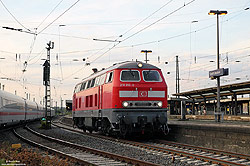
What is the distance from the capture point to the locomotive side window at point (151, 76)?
57.7 ft

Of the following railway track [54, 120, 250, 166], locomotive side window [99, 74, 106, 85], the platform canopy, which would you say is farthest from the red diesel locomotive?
the platform canopy

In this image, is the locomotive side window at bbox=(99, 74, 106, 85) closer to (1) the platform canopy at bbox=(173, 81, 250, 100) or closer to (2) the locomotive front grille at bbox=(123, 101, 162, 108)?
(2) the locomotive front grille at bbox=(123, 101, 162, 108)

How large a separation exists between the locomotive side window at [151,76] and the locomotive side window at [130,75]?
369 millimetres

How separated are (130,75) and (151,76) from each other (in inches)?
44.1

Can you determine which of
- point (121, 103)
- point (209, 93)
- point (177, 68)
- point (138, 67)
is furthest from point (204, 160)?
point (177, 68)

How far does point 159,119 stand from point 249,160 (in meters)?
6.24

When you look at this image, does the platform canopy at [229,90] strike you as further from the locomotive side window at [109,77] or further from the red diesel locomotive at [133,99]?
the locomotive side window at [109,77]

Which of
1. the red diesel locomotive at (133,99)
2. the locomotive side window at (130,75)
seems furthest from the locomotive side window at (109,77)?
the locomotive side window at (130,75)

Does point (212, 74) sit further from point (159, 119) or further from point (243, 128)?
point (243, 128)

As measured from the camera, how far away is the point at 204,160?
11.2 meters

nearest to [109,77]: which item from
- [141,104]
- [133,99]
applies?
[133,99]

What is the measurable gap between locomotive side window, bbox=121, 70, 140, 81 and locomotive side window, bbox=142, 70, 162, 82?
369mm

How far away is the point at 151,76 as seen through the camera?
17734mm

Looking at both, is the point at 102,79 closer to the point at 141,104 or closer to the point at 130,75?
the point at 130,75
